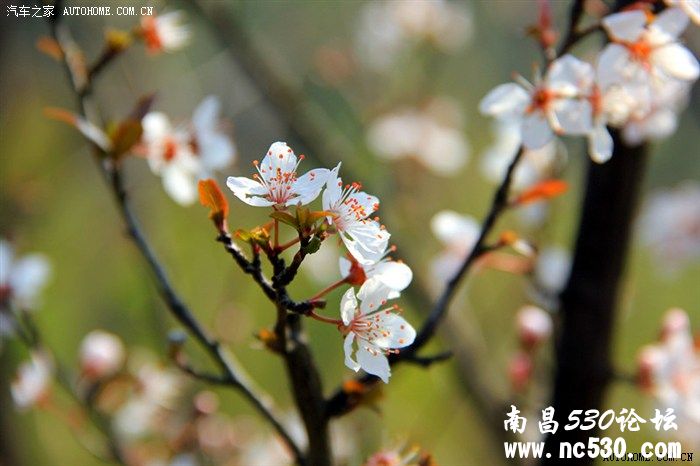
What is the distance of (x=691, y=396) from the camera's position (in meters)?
1.01

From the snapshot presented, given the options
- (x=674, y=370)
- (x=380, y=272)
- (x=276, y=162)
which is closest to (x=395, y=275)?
(x=380, y=272)

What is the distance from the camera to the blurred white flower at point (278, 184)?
52 centimetres

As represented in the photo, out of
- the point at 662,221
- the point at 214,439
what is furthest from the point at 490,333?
the point at 214,439

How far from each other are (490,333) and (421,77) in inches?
29.8

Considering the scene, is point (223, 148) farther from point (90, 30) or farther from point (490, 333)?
point (490, 333)

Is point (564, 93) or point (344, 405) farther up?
point (564, 93)

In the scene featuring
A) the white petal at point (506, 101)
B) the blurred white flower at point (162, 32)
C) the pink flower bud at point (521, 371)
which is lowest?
the pink flower bud at point (521, 371)

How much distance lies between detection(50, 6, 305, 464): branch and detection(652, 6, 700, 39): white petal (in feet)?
1.58

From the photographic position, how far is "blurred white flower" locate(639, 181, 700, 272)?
5.05ft

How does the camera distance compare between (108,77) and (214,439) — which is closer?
(214,439)

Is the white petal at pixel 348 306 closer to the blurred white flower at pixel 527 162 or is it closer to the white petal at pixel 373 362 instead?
the white petal at pixel 373 362

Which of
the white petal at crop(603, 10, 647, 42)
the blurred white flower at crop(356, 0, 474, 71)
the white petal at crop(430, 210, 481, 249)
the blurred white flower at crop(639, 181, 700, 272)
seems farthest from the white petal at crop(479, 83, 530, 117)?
the blurred white flower at crop(356, 0, 474, 71)

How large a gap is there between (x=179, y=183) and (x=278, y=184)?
37 cm

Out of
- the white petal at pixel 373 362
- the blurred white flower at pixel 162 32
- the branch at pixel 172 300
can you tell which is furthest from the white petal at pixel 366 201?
the blurred white flower at pixel 162 32
